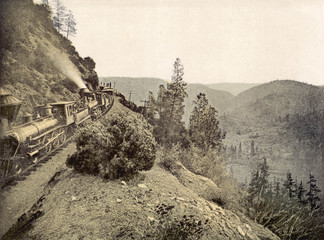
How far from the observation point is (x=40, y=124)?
9648mm

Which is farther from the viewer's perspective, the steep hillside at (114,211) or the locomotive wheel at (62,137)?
the locomotive wheel at (62,137)

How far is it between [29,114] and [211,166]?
13.9m

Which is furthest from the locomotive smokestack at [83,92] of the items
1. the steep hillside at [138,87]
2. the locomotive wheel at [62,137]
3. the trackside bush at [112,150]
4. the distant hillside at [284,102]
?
the distant hillside at [284,102]

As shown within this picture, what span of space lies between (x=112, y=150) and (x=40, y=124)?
3428mm

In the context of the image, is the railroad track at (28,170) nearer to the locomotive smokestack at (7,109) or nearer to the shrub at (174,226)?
the locomotive smokestack at (7,109)

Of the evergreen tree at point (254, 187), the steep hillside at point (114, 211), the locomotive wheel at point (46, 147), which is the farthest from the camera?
the evergreen tree at point (254, 187)

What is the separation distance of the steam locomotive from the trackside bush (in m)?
1.73

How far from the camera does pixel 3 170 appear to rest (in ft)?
26.0

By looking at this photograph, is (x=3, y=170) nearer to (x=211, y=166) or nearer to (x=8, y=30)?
(x=8, y=30)

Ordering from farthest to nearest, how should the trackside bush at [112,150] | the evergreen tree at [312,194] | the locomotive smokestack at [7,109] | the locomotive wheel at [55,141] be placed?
1. the evergreen tree at [312,194]
2. the locomotive wheel at [55,141]
3. the trackside bush at [112,150]
4. the locomotive smokestack at [7,109]

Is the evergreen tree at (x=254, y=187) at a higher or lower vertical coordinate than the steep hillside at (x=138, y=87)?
lower

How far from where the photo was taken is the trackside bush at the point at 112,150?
8.65 meters

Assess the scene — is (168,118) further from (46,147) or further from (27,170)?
(27,170)

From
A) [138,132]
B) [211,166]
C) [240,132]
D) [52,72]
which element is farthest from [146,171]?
[240,132]
